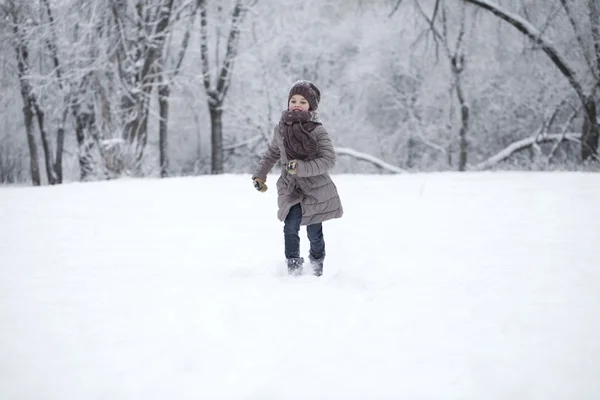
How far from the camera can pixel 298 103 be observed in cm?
345

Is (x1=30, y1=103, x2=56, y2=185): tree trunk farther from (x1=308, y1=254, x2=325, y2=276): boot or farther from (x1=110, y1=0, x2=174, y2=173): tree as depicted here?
(x1=308, y1=254, x2=325, y2=276): boot

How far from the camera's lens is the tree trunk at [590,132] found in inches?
456

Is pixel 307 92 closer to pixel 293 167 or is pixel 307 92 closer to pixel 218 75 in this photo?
pixel 293 167

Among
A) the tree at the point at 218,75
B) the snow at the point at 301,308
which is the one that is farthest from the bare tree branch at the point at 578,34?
the tree at the point at 218,75

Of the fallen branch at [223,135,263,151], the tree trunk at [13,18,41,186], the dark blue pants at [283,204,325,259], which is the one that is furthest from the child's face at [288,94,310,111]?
the fallen branch at [223,135,263,151]

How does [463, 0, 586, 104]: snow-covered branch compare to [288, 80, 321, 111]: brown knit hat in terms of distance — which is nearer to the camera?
[288, 80, 321, 111]: brown knit hat

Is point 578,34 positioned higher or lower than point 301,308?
higher

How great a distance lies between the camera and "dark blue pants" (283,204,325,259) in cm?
361

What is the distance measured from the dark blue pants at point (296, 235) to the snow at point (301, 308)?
205 millimetres

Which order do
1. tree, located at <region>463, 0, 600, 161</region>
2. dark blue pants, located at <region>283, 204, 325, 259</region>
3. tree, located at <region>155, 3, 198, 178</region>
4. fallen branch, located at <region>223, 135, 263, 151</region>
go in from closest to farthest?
1. dark blue pants, located at <region>283, 204, 325, 259</region>
2. tree, located at <region>463, 0, 600, 161</region>
3. tree, located at <region>155, 3, 198, 178</region>
4. fallen branch, located at <region>223, 135, 263, 151</region>

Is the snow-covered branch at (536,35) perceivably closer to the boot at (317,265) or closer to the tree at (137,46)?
the tree at (137,46)

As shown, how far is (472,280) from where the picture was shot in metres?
3.38

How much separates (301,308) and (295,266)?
0.81 metres

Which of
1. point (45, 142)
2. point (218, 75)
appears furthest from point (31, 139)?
point (218, 75)
